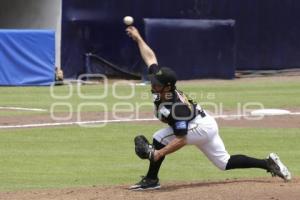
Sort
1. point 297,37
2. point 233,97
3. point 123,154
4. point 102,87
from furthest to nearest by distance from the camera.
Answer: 1. point 297,37
2. point 102,87
3. point 233,97
4. point 123,154

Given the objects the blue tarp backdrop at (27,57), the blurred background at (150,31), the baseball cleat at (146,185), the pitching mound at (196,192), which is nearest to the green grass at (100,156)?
the pitching mound at (196,192)

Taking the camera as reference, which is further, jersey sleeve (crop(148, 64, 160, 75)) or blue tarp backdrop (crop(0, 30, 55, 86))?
blue tarp backdrop (crop(0, 30, 55, 86))

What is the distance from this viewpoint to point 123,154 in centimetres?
1206

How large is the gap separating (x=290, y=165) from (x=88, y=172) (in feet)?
8.90

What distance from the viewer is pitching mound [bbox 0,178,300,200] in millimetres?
7938

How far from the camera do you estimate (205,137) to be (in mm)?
8461

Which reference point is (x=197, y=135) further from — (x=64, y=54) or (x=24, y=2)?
(x=24, y=2)

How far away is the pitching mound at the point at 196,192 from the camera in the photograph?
7938 millimetres

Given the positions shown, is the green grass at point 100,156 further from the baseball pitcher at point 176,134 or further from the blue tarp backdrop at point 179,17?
the blue tarp backdrop at point 179,17

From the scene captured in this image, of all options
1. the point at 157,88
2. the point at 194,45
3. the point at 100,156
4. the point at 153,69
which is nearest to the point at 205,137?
the point at 157,88

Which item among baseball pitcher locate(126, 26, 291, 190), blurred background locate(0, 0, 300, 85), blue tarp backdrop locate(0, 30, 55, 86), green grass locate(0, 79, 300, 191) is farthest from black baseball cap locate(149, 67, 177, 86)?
blurred background locate(0, 0, 300, 85)

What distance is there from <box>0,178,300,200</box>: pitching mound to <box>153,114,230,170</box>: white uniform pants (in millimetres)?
317

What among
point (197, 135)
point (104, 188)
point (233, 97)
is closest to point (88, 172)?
point (104, 188)

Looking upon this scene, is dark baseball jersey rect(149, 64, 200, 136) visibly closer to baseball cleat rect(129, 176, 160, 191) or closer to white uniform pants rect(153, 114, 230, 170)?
white uniform pants rect(153, 114, 230, 170)
